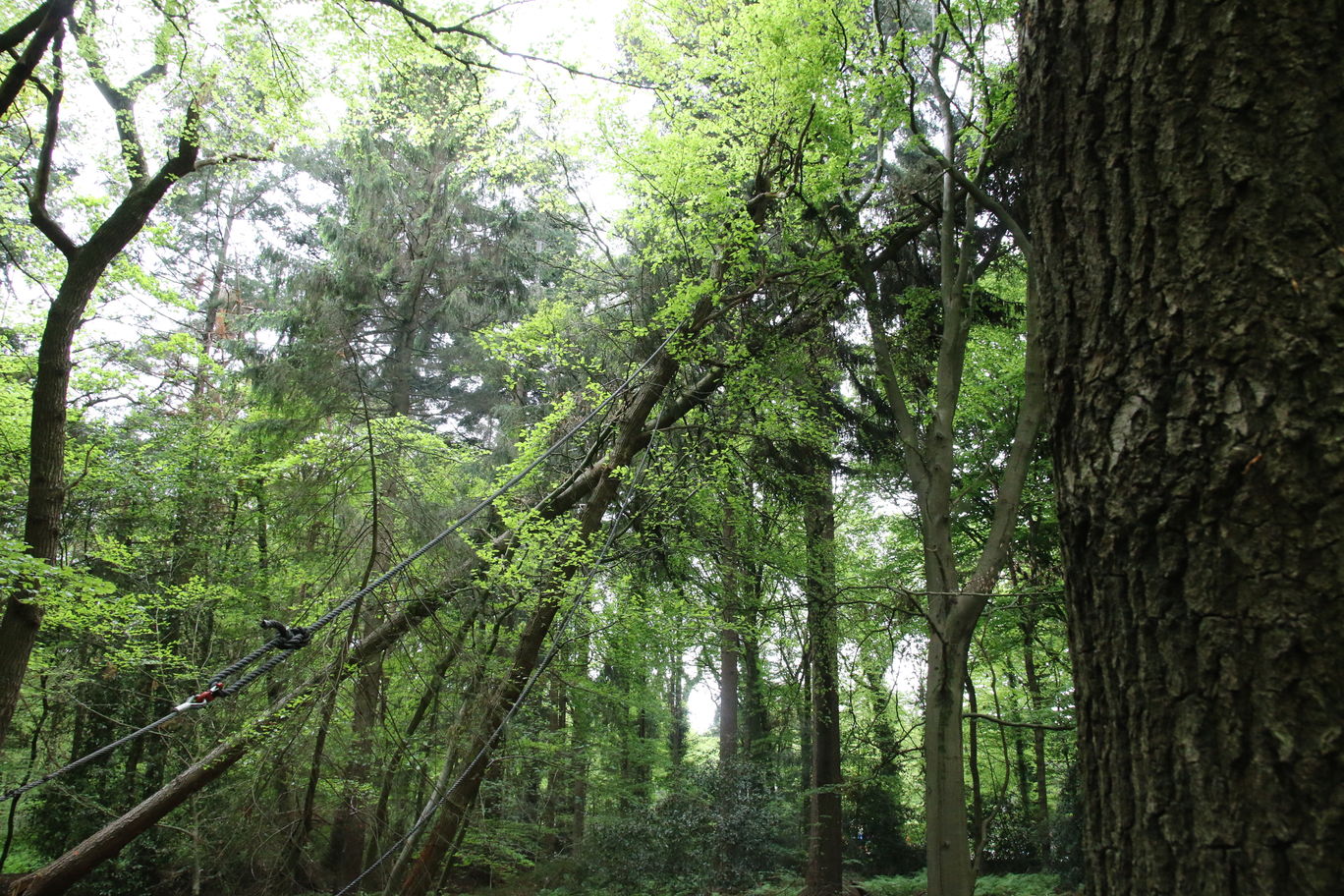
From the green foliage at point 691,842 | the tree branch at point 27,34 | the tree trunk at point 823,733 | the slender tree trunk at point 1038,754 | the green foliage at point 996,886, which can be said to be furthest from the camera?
the slender tree trunk at point 1038,754

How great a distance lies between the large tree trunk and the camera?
89 centimetres

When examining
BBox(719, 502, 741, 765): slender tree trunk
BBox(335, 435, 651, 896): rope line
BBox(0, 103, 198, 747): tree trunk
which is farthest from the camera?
BBox(719, 502, 741, 765): slender tree trunk

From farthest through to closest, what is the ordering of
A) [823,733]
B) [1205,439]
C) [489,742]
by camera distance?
[823,733]
[489,742]
[1205,439]

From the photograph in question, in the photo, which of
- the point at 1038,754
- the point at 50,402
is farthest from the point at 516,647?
the point at 1038,754

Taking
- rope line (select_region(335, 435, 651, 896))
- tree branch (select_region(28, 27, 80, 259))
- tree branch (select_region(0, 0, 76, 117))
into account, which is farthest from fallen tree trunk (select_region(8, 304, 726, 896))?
tree branch (select_region(0, 0, 76, 117))

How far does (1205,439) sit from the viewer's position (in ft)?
3.24

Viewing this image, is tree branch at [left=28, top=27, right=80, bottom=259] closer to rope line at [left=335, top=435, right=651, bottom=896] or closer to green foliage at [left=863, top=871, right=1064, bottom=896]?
rope line at [left=335, top=435, right=651, bottom=896]

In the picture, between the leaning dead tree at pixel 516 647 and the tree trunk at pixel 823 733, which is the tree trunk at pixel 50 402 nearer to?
the leaning dead tree at pixel 516 647

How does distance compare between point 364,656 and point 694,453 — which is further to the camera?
point 694,453

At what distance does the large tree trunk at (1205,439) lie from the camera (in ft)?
2.93

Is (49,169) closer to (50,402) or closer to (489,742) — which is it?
(50,402)

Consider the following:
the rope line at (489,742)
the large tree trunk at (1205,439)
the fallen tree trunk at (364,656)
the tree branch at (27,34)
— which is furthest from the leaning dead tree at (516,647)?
the large tree trunk at (1205,439)

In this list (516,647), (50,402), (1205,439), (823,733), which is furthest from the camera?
(823,733)

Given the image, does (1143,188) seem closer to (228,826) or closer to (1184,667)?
(1184,667)
